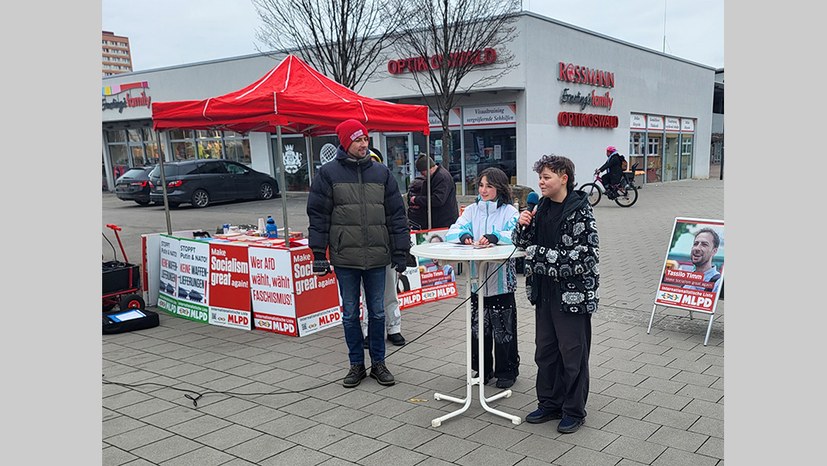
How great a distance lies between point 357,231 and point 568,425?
2.07m

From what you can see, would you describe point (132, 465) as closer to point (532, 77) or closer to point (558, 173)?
point (558, 173)

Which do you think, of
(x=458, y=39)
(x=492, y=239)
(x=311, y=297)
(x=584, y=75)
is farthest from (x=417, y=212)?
(x=584, y=75)

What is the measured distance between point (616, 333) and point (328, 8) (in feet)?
40.8

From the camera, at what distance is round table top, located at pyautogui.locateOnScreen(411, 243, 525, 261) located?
12.0 ft

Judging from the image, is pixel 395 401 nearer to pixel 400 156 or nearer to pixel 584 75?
pixel 400 156

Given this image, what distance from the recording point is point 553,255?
3.69 meters

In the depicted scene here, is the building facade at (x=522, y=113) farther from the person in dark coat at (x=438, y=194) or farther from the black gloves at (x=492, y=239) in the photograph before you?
the black gloves at (x=492, y=239)

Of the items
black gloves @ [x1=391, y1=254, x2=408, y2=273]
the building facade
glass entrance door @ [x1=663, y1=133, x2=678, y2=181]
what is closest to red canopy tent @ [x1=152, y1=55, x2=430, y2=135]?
black gloves @ [x1=391, y1=254, x2=408, y2=273]

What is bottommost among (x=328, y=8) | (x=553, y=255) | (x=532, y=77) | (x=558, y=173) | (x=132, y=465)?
(x=132, y=465)

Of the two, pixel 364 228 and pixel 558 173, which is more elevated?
pixel 558 173

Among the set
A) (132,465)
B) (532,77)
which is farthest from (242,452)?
(532,77)

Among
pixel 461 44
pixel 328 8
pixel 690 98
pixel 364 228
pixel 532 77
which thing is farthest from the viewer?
pixel 690 98

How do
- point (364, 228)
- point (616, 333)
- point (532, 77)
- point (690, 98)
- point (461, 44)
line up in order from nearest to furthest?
point (364, 228) < point (616, 333) < point (461, 44) < point (532, 77) < point (690, 98)

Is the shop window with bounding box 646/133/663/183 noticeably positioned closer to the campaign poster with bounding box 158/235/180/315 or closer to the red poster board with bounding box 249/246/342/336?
the red poster board with bounding box 249/246/342/336
